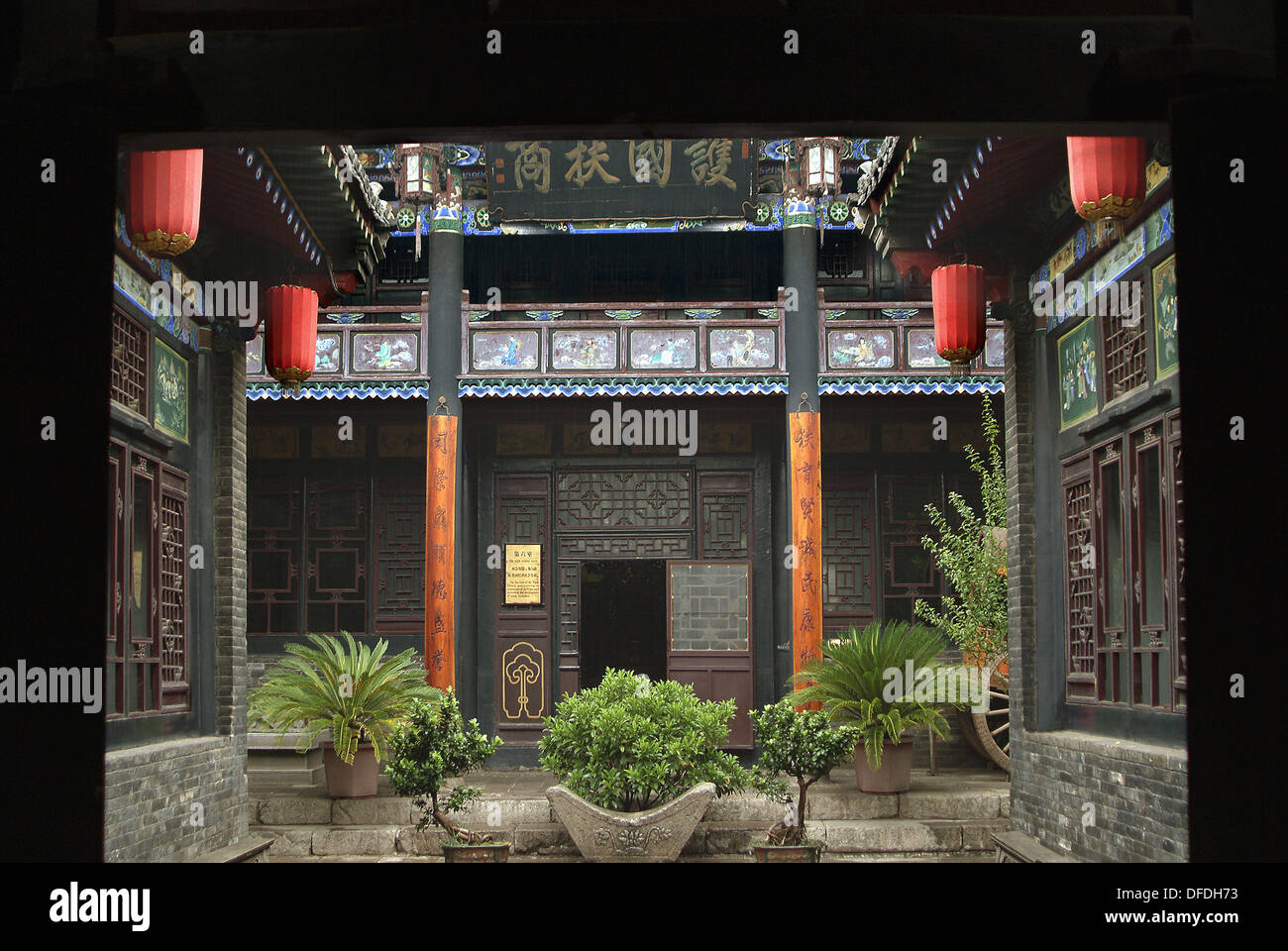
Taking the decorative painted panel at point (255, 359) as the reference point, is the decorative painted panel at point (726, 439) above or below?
below

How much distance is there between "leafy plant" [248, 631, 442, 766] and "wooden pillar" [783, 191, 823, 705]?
3826 mm

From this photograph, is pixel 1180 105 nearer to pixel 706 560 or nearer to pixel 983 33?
pixel 983 33

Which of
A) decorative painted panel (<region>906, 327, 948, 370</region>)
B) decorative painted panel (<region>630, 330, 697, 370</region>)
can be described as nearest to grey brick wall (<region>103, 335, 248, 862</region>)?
decorative painted panel (<region>630, 330, 697, 370</region>)

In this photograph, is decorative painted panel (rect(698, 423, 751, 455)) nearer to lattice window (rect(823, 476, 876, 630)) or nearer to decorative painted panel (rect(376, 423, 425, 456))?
lattice window (rect(823, 476, 876, 630))

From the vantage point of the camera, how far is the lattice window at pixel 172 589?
322 inches

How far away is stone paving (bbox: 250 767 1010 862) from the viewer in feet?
32.3

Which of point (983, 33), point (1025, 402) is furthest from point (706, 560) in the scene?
point (983, 33)

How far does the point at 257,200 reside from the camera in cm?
762

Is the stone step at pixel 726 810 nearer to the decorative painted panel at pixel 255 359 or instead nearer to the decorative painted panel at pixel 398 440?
the decorative painted panel at pixel 255 359

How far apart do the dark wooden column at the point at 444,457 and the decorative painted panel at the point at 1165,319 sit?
7.56 m

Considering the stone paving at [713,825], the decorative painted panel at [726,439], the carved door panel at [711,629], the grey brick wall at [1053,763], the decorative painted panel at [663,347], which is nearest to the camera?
the grey brick wall at [1053,763]

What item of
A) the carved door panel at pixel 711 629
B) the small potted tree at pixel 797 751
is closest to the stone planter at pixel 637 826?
the small potted tree at pixel 797 751

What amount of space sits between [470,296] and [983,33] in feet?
38.2

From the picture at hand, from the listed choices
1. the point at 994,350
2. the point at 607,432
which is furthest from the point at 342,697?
the point at 994,350
